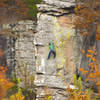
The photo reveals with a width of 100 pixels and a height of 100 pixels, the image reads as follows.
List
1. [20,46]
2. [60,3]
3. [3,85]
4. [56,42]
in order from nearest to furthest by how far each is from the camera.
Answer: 1. [3,85]
2. [56,42]
3. [60,3]
4. [20,46]

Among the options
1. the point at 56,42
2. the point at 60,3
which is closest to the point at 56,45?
the point at 56,42

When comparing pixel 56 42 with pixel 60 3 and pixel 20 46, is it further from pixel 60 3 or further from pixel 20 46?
pixel 20 46

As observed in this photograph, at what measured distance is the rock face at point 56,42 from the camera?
8219 millimetres

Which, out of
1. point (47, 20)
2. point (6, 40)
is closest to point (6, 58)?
point (6, 40)

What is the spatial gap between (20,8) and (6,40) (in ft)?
7.89

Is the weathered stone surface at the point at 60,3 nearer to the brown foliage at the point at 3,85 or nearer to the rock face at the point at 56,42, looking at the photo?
the rock face at the point at 56,42

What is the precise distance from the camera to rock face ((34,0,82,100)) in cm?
822

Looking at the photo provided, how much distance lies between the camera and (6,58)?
38.4ft

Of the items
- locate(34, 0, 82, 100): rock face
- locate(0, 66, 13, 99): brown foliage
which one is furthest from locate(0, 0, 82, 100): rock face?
locate(0, 66, 13, 99): brown foliage

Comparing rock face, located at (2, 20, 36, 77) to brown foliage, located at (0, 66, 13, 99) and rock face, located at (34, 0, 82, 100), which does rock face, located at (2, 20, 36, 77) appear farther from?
brown foliage, located at (0, 66, 13, 99)

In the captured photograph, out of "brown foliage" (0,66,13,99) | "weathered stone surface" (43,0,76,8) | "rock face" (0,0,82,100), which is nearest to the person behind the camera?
"brown foliage" (0,66,13,99)

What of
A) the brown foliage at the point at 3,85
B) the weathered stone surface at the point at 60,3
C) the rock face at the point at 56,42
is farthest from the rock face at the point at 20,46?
the brown foliage at the point at 3,85

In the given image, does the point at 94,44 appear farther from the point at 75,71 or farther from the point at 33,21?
the point at 33,21

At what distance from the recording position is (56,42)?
824 cm
